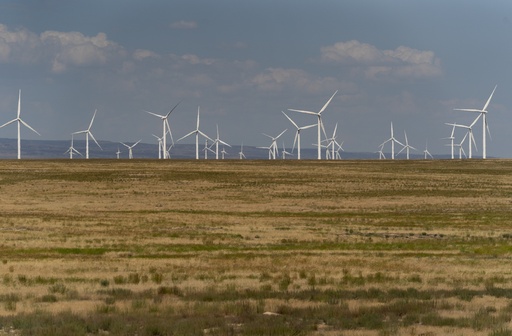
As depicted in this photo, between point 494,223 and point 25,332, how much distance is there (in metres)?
47.0

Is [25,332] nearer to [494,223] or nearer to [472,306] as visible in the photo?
[472,306]

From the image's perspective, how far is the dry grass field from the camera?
21453mm

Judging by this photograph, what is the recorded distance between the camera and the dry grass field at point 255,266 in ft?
70.4

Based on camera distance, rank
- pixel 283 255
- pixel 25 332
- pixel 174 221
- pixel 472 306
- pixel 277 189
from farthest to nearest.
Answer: pixel 277 189
pixel 174 221
pixel 283 255
pixel 472 306
pixel 25 332

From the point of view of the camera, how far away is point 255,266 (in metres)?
34.1

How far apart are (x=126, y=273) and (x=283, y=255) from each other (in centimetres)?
931

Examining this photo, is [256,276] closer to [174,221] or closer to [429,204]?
[174,221]

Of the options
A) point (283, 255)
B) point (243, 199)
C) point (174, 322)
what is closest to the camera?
point (174, 322)

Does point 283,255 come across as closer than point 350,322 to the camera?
No

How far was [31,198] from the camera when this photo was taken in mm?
90062

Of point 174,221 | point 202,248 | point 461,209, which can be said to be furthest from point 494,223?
point 202,248

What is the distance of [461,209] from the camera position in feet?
257

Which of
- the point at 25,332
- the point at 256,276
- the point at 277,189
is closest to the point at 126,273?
the point at 256,276

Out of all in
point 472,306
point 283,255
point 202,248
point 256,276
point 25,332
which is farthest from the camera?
point 202,248
